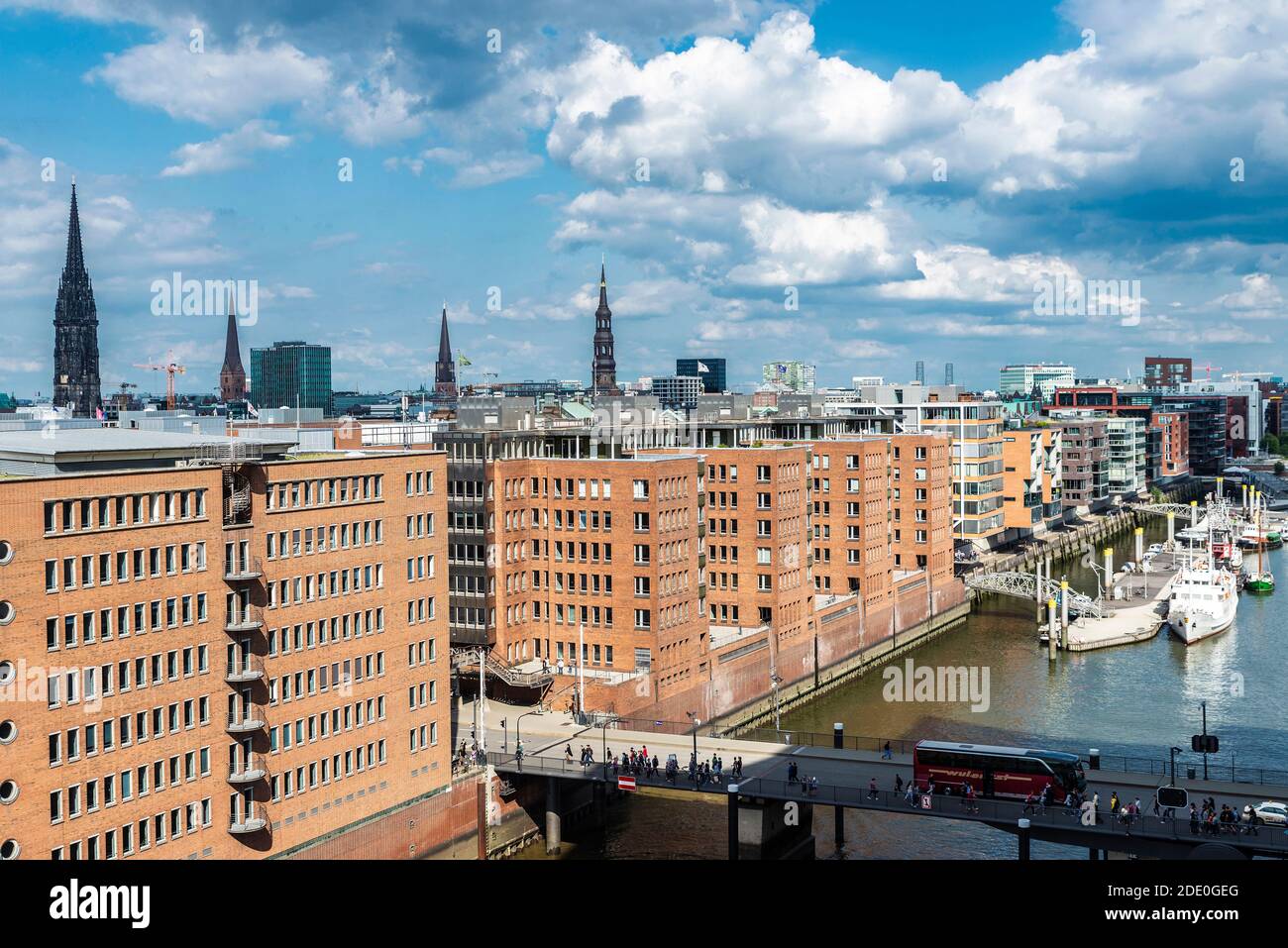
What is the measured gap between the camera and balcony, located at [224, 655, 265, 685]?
51600 mm

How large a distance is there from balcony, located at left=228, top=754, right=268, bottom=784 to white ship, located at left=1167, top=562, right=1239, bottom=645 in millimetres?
90728

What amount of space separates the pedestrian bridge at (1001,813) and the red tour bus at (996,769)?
155 cm

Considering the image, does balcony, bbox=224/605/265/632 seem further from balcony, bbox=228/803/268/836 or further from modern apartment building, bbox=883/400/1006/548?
modern apartment building, bbox=883/400/1006/548

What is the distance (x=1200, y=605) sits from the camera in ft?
388

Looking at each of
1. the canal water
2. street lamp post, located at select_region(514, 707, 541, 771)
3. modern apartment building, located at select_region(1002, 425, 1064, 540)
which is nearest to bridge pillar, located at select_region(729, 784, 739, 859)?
the canal water

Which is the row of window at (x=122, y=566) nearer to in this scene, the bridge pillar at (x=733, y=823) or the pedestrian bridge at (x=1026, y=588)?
the bridge pillar at (x=733, y=823)

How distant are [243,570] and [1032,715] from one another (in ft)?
195

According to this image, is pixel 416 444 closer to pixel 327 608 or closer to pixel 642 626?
pixel 642 626

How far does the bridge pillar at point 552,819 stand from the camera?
65.5 m

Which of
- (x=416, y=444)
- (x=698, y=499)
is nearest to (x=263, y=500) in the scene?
(x=416, y=444)

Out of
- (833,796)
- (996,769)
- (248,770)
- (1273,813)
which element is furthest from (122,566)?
(1273,813)

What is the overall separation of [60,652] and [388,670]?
18.1 m

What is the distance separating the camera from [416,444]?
8250cm
